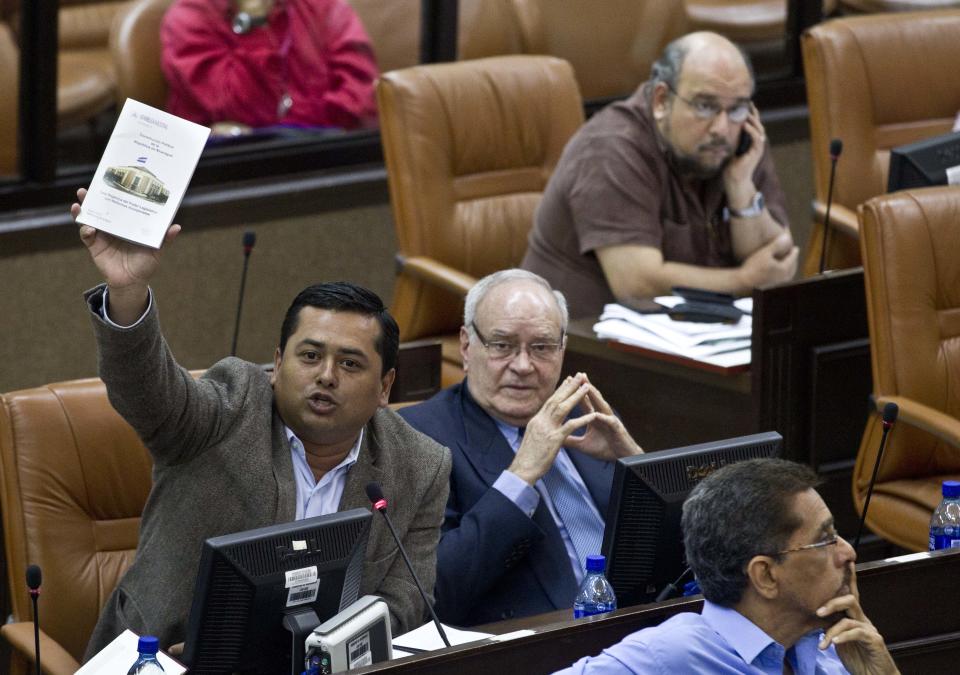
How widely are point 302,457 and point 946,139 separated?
2.07 meters


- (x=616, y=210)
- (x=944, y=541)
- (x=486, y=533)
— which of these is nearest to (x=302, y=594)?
(x=486, y=533)

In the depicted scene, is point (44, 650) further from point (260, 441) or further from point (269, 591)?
point (269, 591)

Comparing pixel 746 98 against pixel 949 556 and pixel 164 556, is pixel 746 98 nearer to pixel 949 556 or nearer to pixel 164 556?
pixel 949 556

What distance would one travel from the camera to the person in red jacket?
194 inches

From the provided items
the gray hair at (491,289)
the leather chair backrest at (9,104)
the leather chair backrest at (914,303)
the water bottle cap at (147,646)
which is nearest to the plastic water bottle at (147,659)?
the water bottle cap at (147,646)

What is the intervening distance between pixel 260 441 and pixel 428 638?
0.41 meters

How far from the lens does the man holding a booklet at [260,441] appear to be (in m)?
2.46

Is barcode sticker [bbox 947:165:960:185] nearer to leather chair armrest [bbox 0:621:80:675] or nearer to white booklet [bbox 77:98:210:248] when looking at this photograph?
white booklet [bbox 77:98:210:248]

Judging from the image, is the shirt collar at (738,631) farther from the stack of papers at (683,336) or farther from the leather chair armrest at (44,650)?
the stack of papers at (683,336)

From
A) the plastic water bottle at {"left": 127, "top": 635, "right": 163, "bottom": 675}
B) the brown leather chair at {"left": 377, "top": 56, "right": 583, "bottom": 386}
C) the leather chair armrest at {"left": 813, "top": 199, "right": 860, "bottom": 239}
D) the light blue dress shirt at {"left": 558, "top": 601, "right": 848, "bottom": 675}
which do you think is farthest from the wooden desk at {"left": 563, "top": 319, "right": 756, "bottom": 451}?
the plastic water bottle at {"left": 127, "top": 635, "right": 163, "bottom": 675}

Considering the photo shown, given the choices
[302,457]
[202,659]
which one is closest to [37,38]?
[302,457]

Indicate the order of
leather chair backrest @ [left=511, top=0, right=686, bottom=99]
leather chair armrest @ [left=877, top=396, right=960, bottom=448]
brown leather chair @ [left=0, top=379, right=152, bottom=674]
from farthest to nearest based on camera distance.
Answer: leather chair backrest @ [left=511, top=0, right=686, bottom=99] → leather chair armrest @ [left=877, top=396, right=960, bottom=448] → brown leather chair @ [left=0, top=379, right=152, bottom=674]

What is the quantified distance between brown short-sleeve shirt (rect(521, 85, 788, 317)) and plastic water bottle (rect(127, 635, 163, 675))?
2.08 m

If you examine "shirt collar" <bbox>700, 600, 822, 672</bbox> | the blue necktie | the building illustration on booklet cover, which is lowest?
the blue necktie
